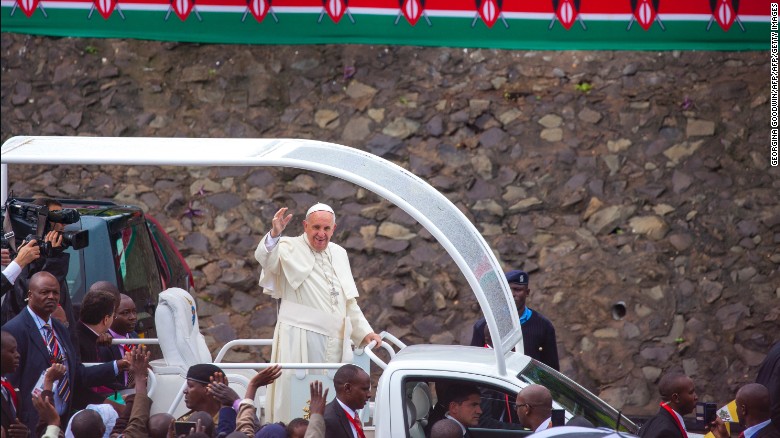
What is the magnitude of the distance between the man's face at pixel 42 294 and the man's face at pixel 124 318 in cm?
135

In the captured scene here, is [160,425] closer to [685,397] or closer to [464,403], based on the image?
[464,403]

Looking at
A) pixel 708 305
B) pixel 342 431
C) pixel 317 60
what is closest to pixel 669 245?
pixel 708 305

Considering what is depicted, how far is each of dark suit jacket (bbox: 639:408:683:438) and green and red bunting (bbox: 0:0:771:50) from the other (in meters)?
6.51

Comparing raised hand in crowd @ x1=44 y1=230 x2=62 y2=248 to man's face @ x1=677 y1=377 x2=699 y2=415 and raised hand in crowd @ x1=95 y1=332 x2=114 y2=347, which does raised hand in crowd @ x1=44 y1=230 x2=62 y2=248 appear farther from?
man's face @ x1=677 y1=377 x2=699 y2=415

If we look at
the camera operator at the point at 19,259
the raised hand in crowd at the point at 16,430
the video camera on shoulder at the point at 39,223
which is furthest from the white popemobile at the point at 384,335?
the raised hand in crowd at the point at 16,430

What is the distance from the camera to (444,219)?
23.1 feet

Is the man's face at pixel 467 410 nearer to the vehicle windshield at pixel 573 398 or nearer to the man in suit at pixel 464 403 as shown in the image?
the man in suit at pixel 464 403

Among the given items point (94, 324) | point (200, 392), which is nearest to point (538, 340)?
point (200, 392)

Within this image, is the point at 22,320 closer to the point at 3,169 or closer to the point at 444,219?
the point at 3,169

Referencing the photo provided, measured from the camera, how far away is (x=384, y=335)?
25.7 ft

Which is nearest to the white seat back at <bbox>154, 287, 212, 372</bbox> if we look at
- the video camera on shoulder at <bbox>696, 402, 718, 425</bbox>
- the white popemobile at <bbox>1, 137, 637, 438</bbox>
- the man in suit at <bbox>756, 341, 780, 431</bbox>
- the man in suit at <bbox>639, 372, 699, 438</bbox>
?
the white popemobile at <bbox>1, 137, 637, 438</bbox>

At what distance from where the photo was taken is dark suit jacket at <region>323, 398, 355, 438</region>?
5973 millimetres

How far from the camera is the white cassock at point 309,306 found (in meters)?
7.77

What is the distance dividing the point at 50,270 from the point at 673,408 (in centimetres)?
400
